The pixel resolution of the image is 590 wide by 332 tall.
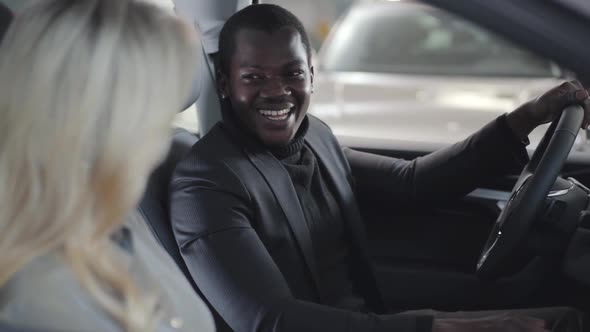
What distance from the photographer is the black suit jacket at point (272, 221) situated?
1.84m

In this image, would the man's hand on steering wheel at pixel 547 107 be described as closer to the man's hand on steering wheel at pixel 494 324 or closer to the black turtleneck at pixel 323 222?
the black turtleneck at pixel 323 222

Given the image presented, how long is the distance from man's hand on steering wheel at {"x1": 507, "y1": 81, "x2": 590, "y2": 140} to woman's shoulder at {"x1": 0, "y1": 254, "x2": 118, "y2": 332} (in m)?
1.56

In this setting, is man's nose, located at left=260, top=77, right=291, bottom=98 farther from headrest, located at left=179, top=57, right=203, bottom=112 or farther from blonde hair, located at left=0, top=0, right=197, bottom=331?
blonde hair, located at left=0, top=0, right=197, bottom=331

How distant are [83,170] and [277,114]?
110 centimetres

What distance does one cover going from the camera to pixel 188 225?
2.00 meters

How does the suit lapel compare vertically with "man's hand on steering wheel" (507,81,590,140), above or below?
below

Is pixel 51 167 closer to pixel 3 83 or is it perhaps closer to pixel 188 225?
pixel 3 83

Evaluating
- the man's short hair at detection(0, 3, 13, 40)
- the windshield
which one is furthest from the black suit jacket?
the windshield

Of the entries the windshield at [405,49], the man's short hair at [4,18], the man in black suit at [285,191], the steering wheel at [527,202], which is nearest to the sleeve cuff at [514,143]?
the man in black suit at [285,191]

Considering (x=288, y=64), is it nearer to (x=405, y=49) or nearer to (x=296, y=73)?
(x=296, y=73)

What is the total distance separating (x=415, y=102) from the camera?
17.4 ft

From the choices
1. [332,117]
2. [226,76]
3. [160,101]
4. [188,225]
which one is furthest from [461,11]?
[332,117]

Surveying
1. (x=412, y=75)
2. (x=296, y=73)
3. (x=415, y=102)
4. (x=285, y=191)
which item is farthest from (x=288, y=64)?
(x=412, y=75)

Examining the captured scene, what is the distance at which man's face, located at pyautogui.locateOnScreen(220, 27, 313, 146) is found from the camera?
7.17ft
